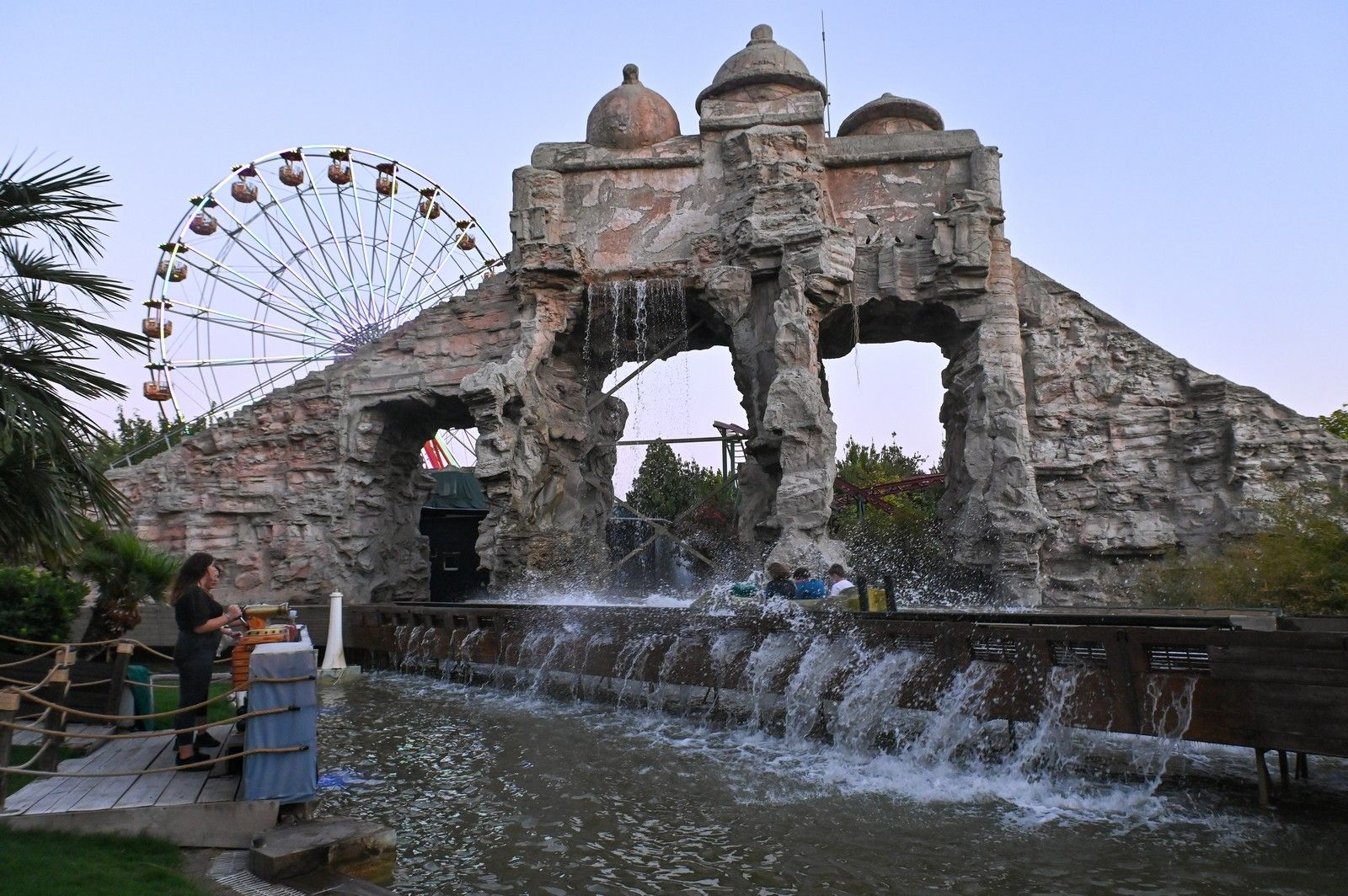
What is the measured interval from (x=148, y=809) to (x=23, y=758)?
195cm

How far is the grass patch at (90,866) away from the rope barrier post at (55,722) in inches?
17.4

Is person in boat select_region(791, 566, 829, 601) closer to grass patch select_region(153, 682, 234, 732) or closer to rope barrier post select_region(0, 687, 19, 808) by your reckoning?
grass patch select_region(153, 682, 234, 732)

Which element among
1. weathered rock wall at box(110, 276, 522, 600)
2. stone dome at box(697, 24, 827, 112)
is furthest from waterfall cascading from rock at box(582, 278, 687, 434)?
stone dome at box(697, 24, 827, 112)

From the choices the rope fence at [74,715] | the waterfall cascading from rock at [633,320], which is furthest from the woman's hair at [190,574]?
the waterfall cascading from rock at [633,320]

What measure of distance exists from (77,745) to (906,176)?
14520 millimetres

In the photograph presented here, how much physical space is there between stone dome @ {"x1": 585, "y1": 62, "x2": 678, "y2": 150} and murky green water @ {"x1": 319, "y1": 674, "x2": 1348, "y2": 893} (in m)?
12.3

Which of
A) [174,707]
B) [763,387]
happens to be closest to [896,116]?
[763,387]

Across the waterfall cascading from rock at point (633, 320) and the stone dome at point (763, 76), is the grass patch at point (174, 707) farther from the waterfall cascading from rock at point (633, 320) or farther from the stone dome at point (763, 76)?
the stone dome at point (763, 76)

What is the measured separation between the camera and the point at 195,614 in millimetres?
4977

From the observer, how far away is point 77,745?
5.89 m

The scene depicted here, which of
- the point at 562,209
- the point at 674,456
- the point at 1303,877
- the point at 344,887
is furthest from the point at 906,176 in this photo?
the point at 674,456

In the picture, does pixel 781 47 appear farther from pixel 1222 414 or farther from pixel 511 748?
pixel 511 748

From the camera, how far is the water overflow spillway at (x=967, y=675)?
521cm

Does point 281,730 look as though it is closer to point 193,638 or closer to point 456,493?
point 193,638
